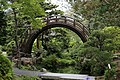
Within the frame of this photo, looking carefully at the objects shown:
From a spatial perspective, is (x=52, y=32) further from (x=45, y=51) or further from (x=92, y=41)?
(x=92, y=41)

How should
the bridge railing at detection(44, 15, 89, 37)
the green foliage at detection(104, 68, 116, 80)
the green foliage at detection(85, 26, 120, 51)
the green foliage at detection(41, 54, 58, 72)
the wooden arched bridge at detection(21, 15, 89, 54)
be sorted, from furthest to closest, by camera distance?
the wooden arched bridge at detection(21, 15, 89, 54) → the bridge railing at detection(44, 15, 89, 37) → the green foliage at detection(41, 54, 58, 72) → the green foliage at detection(85, 26, 120, 51) → the green foliage at detection(104, 68, 116, 80)

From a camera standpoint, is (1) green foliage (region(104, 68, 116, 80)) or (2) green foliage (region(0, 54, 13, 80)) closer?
(2) green foliage (region(0, 54, 13, 80))

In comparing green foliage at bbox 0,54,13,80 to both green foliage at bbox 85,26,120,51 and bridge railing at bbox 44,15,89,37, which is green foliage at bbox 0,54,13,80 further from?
bridge railing at bbox 44,15,89,37

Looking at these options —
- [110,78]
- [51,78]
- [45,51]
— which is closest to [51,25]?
[45,51]

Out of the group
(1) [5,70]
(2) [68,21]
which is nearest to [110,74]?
(1) [5,70]

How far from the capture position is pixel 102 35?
32.3 ft

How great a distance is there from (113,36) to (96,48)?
0.92 meters

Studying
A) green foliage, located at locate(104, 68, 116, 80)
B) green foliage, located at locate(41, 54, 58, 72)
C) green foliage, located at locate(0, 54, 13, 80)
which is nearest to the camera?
green foliage, located at locate(0, 54, 13, 80)

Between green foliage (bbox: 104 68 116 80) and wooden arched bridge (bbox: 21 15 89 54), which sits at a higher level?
wooden arched bridge (bbox: 21 15 89 54)

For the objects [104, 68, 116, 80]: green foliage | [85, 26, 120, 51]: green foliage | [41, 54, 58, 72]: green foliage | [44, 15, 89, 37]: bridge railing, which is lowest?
[41, 54, 58, 72]: green foliage

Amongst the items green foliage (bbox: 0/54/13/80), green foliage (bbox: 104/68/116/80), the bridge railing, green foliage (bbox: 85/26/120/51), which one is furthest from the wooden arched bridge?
green foliage (bbox: 0/54/13/80)

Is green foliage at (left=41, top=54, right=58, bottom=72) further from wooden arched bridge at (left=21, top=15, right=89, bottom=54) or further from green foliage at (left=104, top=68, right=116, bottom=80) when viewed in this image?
green foliage at (left=104, top=68, right=116, bottom=80)

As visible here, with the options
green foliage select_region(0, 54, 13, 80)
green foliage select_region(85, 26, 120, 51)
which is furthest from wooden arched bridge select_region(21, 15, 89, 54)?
green foliage select_region(0, 54, 13, 80)

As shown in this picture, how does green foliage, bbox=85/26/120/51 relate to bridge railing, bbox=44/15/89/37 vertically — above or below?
below
